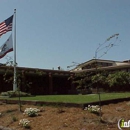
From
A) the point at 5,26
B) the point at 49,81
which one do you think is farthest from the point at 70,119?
the point at 49,81

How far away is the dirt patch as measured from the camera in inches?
324

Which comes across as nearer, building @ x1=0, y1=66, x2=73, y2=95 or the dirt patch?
the dirt patch

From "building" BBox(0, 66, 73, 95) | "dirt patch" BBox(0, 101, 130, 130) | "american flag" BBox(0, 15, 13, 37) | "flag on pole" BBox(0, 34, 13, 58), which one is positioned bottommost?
"dirt patch" BBox(0, 101, 130, 130)

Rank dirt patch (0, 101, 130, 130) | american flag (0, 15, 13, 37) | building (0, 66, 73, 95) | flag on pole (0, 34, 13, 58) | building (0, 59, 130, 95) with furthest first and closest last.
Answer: building (0, 66, 73, 95) → building (0, 59, 130, 95) → flag on pole (0, 34, 13, 58) → american flag (0, 15, 13, 37) → dirt patch (0, 101, 130, 130)

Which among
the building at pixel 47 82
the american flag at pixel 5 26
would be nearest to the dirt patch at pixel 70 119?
the american flag at pixel 5 26

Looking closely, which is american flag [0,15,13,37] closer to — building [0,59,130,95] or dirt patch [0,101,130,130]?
building [0,59,130,95]

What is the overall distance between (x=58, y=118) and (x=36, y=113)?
1.25m

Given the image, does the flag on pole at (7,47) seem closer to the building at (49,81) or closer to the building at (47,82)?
the building at (49,81)

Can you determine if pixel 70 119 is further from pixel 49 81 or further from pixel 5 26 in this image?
pixel 49 81

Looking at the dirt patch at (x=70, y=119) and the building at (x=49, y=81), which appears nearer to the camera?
the dirt patch at (x=70, y=119)

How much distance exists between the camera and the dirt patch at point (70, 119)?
8.23 meters

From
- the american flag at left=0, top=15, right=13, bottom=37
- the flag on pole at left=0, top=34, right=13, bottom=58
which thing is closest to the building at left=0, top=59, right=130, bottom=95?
the flag on pole at left=0, top=34, right=13, bottom=58

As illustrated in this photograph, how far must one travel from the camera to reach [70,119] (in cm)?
901

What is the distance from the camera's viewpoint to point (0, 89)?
102ft
